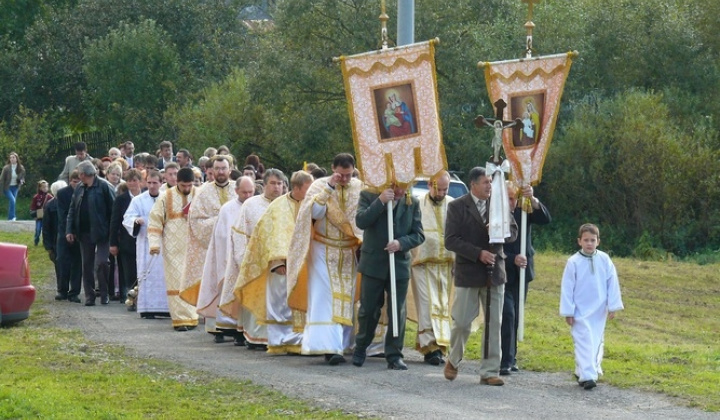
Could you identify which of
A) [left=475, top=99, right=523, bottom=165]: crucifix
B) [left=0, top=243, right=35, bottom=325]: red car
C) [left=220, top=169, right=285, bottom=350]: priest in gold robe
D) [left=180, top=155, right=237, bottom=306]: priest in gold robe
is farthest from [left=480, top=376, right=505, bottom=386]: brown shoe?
[left=0, top=243, right=35, bottom=325]: red car

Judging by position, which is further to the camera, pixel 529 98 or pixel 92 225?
pixel 92 225

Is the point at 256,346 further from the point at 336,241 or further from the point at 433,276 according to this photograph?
the point at 433,276

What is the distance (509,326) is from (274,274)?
2.87 metres

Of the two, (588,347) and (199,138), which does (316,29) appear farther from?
(588,347)

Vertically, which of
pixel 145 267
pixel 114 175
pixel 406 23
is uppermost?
pixel 406 23

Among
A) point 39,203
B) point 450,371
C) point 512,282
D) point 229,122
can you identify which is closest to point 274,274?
point 512,282

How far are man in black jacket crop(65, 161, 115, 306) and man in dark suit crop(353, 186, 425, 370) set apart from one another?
22.4 feet

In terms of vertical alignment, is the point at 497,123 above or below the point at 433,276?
above

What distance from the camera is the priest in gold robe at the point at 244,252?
48.9ft

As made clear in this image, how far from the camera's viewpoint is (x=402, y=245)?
42.3ft

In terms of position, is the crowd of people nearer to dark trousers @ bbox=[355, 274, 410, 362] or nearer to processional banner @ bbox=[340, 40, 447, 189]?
dark trousers @ bbox=[355, 274, 410, 362]

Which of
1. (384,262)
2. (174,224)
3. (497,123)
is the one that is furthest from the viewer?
(174,224)

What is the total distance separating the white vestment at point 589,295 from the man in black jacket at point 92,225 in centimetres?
862

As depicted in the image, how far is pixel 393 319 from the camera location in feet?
42.2
